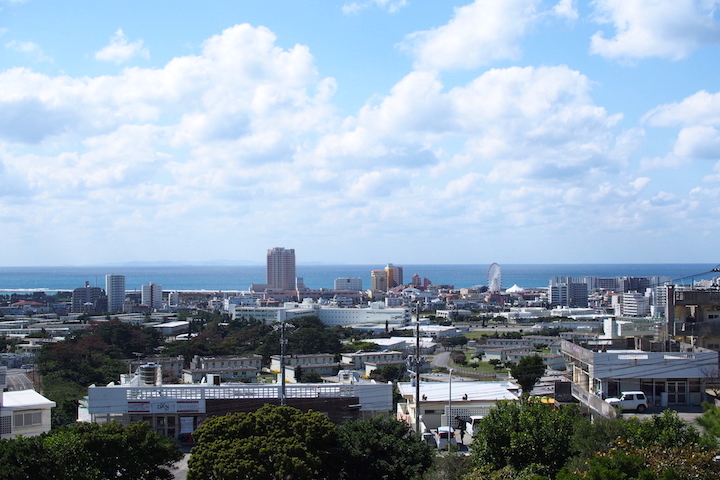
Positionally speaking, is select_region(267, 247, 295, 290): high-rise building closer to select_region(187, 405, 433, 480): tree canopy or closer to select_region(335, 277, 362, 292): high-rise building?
select_region(335, 277, 362, 292): high-rise building

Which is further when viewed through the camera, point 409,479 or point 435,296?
point 435,296

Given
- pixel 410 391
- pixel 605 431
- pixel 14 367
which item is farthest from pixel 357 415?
pixel 14 367

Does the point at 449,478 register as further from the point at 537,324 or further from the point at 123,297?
the point at 123,297

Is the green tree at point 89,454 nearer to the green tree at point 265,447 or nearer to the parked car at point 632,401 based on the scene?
the green tree at point 265,447

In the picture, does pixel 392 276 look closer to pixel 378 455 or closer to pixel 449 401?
pixel 449 401

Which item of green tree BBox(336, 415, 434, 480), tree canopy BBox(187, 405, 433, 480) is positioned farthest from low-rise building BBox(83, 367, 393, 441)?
green tree BBox(336, 415, 434, 480)

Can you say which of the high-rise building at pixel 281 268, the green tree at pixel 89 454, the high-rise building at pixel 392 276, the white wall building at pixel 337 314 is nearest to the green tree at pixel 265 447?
the green tree at pixel 89 454

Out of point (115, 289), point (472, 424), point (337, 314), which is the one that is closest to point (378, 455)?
point (472, 424)
